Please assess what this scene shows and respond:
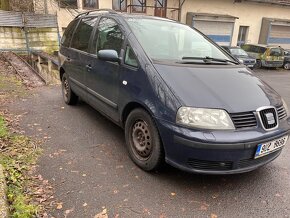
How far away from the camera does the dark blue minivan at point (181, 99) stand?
2.49 m

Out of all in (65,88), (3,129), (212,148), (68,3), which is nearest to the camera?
(212,148)

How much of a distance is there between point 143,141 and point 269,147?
54.6 inches

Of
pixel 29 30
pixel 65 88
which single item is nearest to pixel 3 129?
pixel 65 88

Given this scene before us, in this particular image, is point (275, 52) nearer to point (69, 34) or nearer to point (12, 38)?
point (69, 34)

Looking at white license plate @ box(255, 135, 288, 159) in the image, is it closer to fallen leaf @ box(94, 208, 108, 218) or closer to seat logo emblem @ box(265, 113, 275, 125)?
seat logo emblem @ box(265, 113, 275, 125)

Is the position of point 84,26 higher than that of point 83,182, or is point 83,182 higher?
point 84,26

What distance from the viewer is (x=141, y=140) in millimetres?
3129

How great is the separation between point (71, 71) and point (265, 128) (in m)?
3.66

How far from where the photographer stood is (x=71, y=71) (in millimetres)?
4961

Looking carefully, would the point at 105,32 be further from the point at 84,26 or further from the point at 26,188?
the point at 26,188

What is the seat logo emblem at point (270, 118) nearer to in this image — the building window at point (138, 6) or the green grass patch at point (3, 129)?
the green grass patch at point (3, 129)

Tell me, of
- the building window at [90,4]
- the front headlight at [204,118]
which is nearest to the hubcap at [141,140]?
the front headlight at [204,118]

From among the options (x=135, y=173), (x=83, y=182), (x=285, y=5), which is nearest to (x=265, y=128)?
(x=135, y=173)

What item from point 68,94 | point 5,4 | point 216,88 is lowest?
point 68,94
